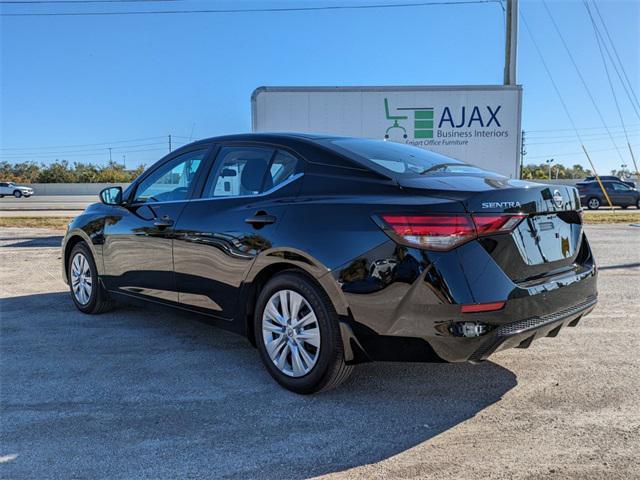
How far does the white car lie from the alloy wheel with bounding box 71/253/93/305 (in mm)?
48196

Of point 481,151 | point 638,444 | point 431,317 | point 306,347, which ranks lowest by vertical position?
point 638,444

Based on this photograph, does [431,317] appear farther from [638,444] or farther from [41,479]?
[41,479]

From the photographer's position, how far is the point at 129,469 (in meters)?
2.51

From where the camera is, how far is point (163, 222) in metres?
4.30

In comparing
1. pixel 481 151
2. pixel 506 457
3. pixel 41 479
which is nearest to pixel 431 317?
pixel 506 457

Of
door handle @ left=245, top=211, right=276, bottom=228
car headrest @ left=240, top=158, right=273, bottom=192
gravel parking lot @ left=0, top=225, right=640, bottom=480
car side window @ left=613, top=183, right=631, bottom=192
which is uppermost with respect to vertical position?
car headrest @ left=240, top=158, right=273, bottom=192

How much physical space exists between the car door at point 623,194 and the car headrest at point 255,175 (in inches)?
1147

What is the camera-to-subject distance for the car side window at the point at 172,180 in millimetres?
4320

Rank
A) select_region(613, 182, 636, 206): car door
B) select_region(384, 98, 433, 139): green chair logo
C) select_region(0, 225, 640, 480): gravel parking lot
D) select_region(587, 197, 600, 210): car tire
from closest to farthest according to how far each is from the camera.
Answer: select_region(0, 225, 640, 480): gravel parking lot
select_region(384, 98, 433, 139): green chair logo
select_region(587, 197, 600, 210): car tire
select_region(613, 182, 636, 206): car door

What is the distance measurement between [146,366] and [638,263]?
25.5ft

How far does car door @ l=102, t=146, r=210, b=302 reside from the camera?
168 inches

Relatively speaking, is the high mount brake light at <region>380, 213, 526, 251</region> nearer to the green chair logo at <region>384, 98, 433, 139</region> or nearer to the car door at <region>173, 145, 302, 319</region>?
the car door at <region>173, 145, 302, 319</region>

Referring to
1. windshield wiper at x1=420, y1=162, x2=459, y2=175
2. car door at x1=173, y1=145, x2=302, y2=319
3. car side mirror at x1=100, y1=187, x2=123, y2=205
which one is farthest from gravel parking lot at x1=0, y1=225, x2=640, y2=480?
windshield wiper at x1=420, y1=162, x2=459, y2=175

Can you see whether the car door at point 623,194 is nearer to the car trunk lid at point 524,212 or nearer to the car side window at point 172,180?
the car trunk lid at point 524,212
